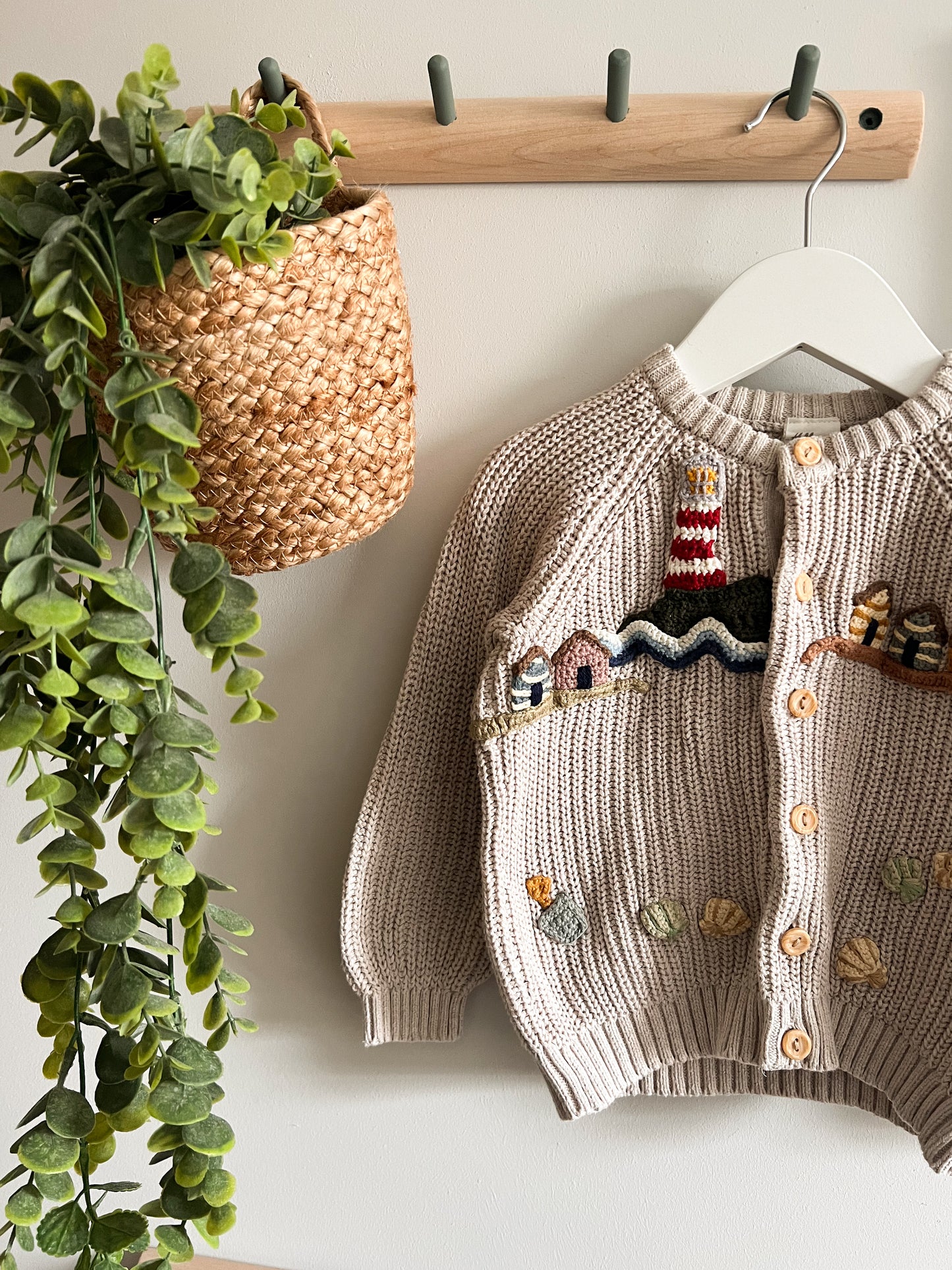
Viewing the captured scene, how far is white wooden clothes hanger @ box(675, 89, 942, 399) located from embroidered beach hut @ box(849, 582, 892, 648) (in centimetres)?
14

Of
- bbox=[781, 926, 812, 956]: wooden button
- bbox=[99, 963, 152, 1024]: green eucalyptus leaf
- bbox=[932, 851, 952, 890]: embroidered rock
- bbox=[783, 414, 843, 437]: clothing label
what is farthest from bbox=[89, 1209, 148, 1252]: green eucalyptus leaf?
bbox=[783, 414, 843, 437]: clothing label

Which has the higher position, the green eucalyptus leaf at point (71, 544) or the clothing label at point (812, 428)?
the green eucalyptus leaf at point (71, 544)

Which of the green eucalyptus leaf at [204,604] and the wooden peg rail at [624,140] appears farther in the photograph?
the wooden peg rail at [624,140]

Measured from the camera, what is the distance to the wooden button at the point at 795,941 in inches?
27.1

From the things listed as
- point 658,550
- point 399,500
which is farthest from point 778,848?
point 399,500

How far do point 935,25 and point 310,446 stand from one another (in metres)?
0.59

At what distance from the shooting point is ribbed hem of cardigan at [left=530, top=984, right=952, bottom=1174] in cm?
71

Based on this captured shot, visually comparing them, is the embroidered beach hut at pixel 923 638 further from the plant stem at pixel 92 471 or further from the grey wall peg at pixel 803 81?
the plant stem at pixel 92 471

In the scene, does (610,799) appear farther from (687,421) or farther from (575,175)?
(575,175)

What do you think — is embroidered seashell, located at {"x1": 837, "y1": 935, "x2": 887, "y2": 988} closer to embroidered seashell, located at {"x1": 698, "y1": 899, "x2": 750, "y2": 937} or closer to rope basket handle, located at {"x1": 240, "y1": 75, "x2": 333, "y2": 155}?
embroidered seashell, located at {"x1": 698, "y1": 899, "x2": 750, "y2": 937}

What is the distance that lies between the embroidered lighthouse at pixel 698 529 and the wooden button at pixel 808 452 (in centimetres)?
5

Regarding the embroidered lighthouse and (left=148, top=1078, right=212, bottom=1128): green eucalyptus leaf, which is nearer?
(left=148, top=1078, right=212, bottom=1128): green eucalyptus leaf

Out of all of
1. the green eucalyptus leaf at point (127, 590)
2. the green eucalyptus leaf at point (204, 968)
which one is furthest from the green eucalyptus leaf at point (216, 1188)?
the green eucalyptus leaf at point (127, 590)

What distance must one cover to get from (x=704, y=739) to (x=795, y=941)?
16 centimetres
